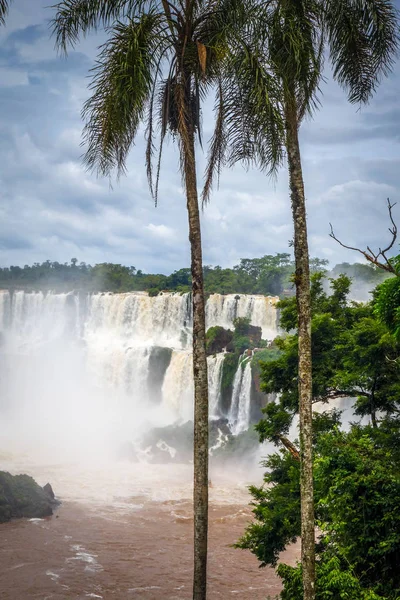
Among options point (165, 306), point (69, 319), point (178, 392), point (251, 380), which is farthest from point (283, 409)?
point (69, 319)

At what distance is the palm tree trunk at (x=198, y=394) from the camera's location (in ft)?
27.3

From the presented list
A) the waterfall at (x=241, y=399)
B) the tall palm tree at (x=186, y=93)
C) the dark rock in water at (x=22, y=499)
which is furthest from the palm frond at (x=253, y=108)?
the waterfall at (x=241, y=399)

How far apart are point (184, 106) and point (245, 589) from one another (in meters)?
13.1

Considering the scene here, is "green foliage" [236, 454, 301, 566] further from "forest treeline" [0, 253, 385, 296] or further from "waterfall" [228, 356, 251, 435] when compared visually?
"forest treeline" [0, 253, 385, 296]

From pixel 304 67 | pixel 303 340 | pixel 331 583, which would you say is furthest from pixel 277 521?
pixel 304 67

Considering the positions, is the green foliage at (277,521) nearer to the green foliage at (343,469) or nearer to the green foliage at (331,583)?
the green foliage at (343,469)

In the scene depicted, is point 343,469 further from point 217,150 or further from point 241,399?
point 241,399

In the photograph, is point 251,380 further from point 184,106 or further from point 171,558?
point 184,106

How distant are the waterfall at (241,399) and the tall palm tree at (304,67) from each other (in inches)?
1032

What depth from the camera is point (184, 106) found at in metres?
8.50

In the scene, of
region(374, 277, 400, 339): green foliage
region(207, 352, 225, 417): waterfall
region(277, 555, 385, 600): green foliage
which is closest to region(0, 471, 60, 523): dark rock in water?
region(207, 352, 225, 417): waterfall

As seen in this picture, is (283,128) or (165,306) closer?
(283,128)

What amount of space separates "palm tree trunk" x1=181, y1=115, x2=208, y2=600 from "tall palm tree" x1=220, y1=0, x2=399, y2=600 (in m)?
1.14

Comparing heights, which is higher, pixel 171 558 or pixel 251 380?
pixel 251 380
